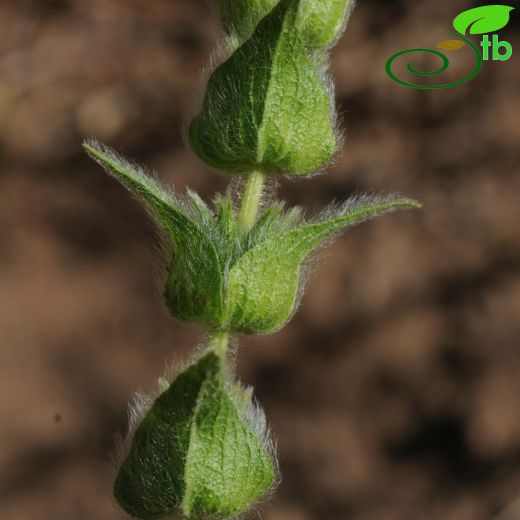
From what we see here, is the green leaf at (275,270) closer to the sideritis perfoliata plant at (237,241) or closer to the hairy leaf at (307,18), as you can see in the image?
the sideritis perfoliata plant at (237,241)

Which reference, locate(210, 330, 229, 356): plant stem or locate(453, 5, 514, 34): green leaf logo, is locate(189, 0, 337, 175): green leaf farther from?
locate(453, 5, 514, 34): green leaf logo

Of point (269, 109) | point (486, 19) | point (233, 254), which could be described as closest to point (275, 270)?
point (233, 254)

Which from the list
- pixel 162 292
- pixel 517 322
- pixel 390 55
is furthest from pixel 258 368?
pixel 162 292

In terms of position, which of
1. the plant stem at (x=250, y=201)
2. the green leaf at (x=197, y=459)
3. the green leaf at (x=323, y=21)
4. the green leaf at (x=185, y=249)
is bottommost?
the green leaf at (x=197, y=459)

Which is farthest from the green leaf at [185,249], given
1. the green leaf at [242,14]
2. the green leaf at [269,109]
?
the green leaf at [242,14]

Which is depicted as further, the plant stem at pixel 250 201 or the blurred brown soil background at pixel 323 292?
the blurred brown soil background at pixel 323 292

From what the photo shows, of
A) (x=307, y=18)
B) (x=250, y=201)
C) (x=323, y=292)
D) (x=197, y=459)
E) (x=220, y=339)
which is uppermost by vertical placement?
(x=323, y=292)

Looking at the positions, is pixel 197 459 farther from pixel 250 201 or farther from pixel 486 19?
pixel 486 19
